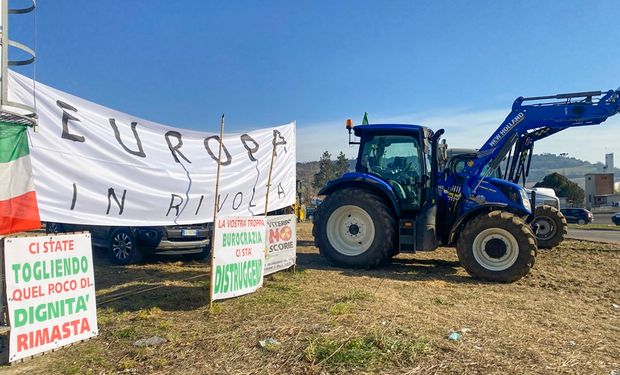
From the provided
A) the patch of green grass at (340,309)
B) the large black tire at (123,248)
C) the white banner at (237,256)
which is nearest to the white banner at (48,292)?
the white banner at (237,256)

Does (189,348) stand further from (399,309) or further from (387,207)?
(387,207)

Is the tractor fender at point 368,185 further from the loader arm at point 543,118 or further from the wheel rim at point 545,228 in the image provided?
the wheel rim at point 545,228

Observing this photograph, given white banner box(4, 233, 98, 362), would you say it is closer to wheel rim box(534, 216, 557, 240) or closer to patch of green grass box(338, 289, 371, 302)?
patch of green grass box(338, 289, 371, 302)

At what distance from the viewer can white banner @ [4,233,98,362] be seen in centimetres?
396

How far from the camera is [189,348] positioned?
14.0ft

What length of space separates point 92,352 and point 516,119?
8608 millimetres

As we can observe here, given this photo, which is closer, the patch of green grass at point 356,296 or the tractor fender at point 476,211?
the patch of green grass at point 356,296

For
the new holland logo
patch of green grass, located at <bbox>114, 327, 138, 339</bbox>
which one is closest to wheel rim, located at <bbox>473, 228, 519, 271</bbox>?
the new holland logo

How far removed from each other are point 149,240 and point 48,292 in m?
4.56

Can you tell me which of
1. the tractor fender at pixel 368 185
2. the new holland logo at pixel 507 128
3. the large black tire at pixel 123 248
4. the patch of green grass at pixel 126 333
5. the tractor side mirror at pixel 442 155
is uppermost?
the new holland logo at pixel 507 128

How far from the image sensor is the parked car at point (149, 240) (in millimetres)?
8758

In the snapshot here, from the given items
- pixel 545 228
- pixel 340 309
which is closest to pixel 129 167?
pixel 340 309

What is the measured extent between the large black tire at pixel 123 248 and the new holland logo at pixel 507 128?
23.4 feet

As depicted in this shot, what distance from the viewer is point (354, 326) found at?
4.61 metres
